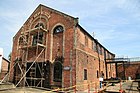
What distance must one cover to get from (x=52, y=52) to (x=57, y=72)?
2531 mm

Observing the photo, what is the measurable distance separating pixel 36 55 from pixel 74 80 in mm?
6277

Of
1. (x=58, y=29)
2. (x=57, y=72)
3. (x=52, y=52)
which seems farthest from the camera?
(x=58, y=29)

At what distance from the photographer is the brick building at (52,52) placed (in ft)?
53.2

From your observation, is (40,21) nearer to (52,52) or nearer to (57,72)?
(52,52)

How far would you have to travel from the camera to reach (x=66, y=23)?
17359mm

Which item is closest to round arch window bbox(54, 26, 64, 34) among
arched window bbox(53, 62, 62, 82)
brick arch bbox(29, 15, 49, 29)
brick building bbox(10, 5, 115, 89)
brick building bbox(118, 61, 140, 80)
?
brick building bbox(10, 5, 115, 89)

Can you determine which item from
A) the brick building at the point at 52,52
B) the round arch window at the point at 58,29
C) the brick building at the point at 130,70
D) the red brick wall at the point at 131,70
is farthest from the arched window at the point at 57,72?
the red brick wall at the point at 131,70

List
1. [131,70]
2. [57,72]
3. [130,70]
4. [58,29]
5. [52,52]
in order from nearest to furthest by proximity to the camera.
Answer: [57,72] → [52,52] → [58,29] → [131,70] → [130,70]

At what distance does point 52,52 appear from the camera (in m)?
17.7

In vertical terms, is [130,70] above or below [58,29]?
below

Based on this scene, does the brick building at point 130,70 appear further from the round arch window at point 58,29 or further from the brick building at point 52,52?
the round arch window at point 58,29

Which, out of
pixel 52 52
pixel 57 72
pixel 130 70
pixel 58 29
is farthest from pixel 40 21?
pixel 130 70

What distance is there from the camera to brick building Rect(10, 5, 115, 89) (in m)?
16.2

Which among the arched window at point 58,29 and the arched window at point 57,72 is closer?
the arched window at point 57,72
